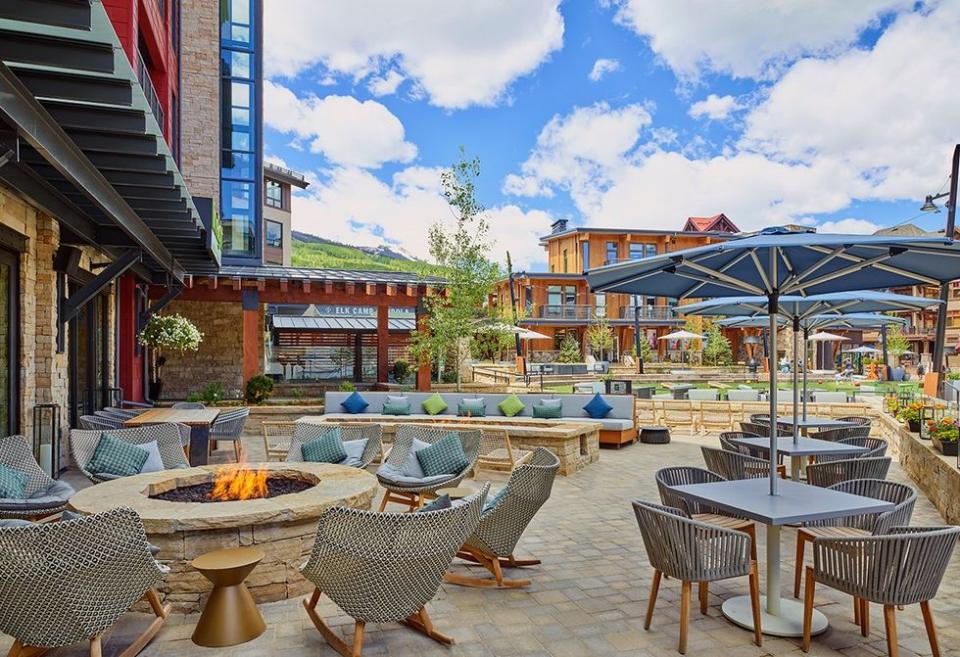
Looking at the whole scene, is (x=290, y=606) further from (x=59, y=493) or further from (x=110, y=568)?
(x=59, y=493)

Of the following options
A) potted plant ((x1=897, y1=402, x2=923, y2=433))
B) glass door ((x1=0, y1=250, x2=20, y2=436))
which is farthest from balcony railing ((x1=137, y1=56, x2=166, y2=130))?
potted plant ((x1=897, y1=402, x2=923, y2=433))

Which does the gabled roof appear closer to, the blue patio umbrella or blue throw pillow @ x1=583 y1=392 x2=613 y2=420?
blue throw pillow @ x1=583 y1=392 x2=613 y2=420

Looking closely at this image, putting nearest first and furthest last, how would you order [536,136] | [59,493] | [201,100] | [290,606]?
[290,606] → [59,493] → [201,100] → [536,136]

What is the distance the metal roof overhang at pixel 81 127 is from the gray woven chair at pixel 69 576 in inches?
95.0

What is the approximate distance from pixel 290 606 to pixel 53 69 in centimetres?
351

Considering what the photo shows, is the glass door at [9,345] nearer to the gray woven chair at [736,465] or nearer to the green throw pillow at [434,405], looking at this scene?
the green throw pillow at [434,405]

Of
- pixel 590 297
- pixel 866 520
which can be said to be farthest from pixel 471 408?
pixel 590 297

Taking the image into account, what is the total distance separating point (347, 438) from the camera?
308 inches

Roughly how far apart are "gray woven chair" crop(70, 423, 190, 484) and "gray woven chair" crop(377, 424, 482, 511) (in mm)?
2131

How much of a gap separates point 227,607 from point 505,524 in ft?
6.30

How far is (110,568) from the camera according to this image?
134 inches

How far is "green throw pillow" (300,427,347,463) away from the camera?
718 cm

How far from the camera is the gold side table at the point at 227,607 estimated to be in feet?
12.6

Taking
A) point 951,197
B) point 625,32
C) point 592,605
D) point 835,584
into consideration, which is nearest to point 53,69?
point 592,605
